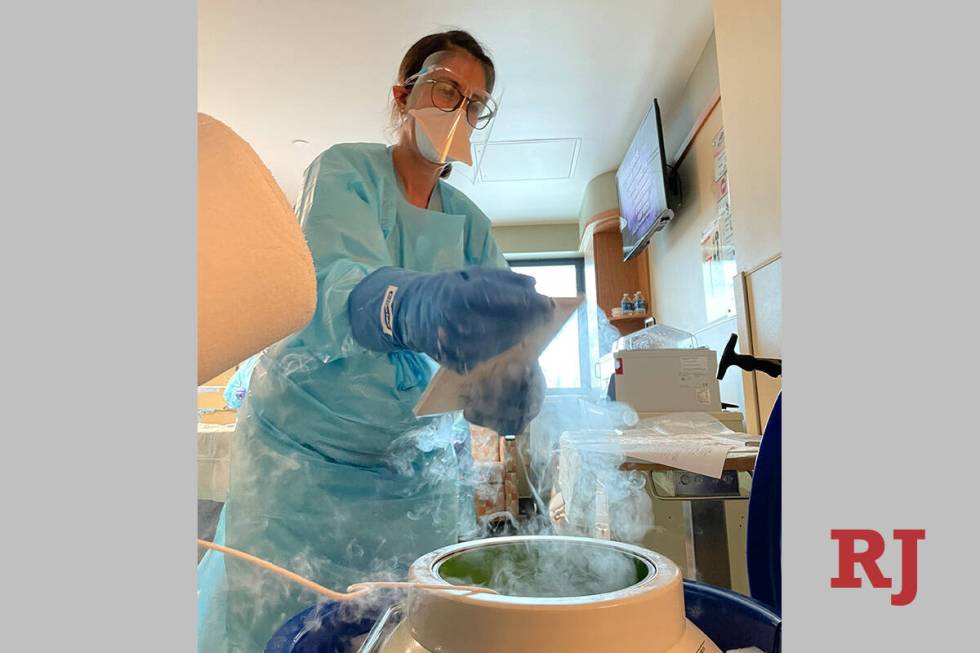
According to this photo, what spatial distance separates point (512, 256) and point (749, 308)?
2311 mm

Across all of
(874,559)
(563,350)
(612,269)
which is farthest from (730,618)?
(612,269)

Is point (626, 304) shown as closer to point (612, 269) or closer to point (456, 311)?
point (612, 269)

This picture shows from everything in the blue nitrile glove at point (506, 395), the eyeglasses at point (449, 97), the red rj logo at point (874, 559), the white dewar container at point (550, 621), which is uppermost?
the eyeglasses at point (449, 97)

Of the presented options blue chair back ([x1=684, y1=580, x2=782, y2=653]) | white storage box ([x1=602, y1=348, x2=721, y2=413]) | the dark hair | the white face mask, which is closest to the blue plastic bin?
blue chair back ([x1=684, y1=580, x2=782, y2=653])

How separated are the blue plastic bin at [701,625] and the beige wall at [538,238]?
138 inches

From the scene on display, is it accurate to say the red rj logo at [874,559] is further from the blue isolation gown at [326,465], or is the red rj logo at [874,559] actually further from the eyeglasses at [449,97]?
the eyeglasses at [449,97]

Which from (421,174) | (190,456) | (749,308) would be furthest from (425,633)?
(749,308)

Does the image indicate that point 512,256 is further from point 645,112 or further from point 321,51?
point 321,51

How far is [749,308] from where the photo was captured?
1685 mm

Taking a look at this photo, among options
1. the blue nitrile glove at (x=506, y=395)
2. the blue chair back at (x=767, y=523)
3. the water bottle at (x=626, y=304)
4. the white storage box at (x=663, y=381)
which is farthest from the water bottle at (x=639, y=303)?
the blue chair back at (x=767, y=523)

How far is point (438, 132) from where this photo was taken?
3.02ft

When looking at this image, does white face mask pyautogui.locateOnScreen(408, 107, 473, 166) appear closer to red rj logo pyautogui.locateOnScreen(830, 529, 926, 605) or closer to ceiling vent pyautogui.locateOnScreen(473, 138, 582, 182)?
red rj logo pyautogui.locateOnScreen(830, 529, 926, 605)

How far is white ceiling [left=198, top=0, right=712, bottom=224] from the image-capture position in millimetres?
2097

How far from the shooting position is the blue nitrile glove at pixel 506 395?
69 centimetres
